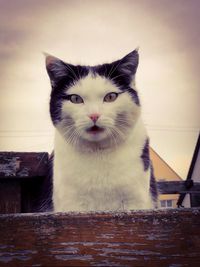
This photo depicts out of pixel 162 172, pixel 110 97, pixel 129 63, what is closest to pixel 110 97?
pixel 110 97

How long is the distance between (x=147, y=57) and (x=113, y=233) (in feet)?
1.99

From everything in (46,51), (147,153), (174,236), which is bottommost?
(174,236)

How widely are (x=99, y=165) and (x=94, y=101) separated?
0.41 ft

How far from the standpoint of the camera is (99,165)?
71 cm

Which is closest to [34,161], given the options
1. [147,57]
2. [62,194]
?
[62,194]

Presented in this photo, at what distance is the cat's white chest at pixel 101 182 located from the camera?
Answer: 670 mm

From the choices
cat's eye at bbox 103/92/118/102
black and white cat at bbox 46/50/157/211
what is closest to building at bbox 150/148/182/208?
black and white cat at bbox 46/50/157/211

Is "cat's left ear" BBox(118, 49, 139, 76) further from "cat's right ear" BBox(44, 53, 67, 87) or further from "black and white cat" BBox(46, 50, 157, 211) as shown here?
"cat's right ear" BBox(44, 53, 67, 87)

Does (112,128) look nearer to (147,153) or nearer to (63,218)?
(147,153)

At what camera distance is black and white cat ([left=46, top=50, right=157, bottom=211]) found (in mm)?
680

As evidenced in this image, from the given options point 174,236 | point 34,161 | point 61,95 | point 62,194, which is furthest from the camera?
point 61,95

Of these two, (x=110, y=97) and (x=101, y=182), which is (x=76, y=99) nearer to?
(x=110, y=97)

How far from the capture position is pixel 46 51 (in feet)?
2.64

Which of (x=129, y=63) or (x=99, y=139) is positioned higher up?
(x=129, y=63)
